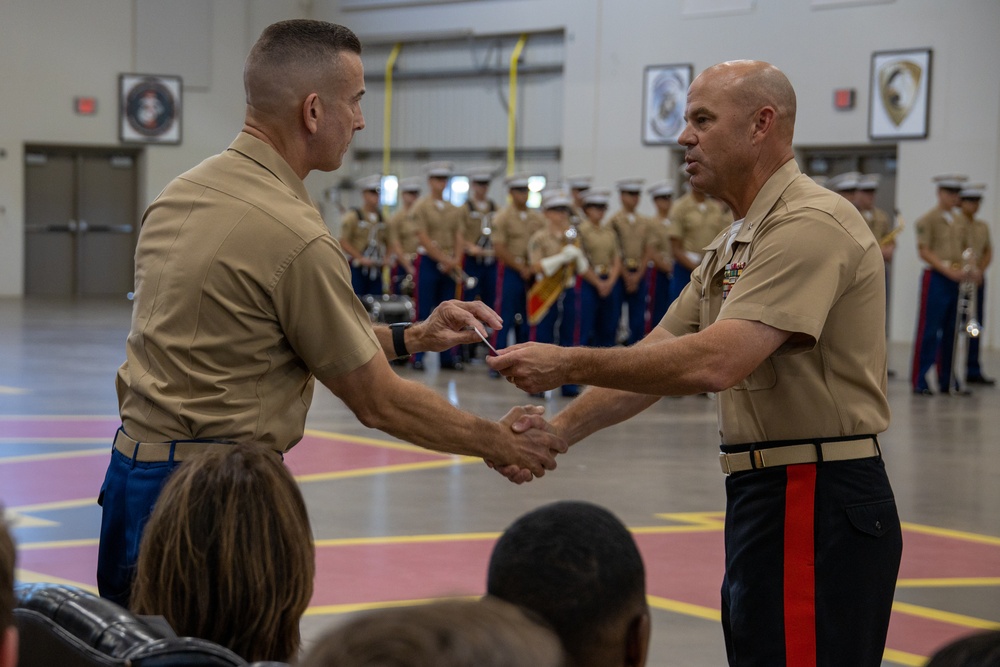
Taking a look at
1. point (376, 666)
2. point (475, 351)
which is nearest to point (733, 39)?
point (475, 351)

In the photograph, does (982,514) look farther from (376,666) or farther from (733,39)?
(733,39)

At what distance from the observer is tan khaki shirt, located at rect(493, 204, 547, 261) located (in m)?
13.8

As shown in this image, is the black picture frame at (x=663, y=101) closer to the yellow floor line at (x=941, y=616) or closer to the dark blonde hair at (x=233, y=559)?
the yellow floor line at (x=941, y=616)

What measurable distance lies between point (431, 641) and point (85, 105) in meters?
24.8

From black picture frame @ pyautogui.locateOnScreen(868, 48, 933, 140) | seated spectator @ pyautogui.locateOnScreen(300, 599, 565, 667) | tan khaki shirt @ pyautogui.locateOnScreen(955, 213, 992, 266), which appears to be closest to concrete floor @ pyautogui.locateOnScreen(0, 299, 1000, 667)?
tan khaki shirt @ pyautogui.locateOnScreen(955, 213, 992, 266)

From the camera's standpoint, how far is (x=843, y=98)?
18531 mm

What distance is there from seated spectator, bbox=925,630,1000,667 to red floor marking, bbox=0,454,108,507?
19.1 ft

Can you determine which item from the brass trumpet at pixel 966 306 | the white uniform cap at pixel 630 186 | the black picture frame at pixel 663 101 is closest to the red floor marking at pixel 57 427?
the white uniform cap at pixel 630 186

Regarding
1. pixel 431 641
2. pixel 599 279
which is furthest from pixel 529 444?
pixel 599 279

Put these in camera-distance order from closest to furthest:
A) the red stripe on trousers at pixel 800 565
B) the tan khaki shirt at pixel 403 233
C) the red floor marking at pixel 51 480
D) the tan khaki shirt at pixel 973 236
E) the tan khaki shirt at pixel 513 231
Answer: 1. the red stripe on trousers at pixel 800 565
2. the red floor marking at pixel 51 480
3. the tan khaki shirt at pixel 973 236
4. the tan khaki shirt at pixel 513 231
5. the tan khaki shirt at pixel 403 233

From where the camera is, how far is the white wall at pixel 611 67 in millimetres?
17719

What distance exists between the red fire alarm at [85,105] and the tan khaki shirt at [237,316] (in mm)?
22868

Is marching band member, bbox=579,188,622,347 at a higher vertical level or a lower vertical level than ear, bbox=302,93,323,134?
lower

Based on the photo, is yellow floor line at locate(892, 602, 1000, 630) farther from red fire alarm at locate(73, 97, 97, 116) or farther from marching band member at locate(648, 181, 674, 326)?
red fire alarm at locate(73, 97, 97, 116)
